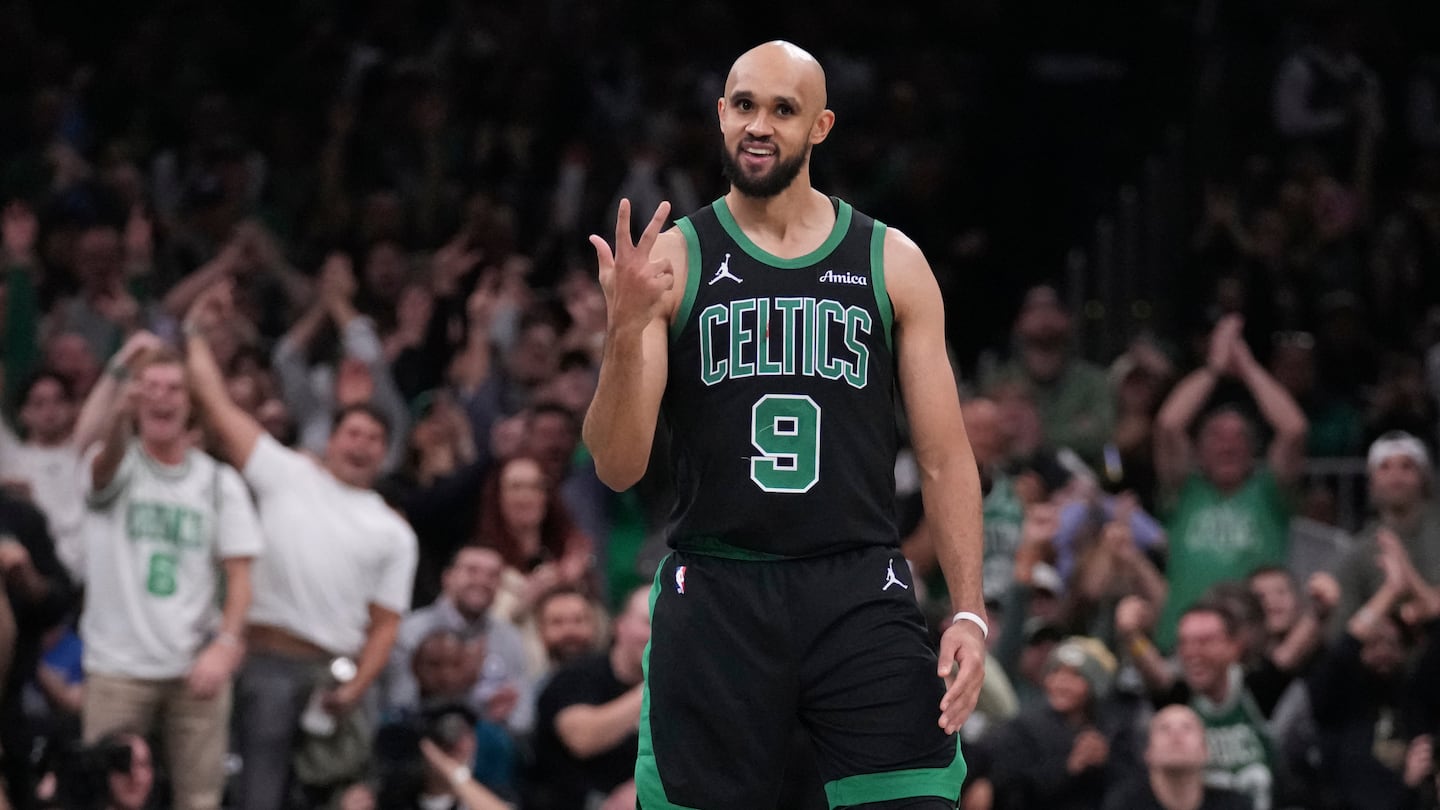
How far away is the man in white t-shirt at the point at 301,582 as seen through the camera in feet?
28.9

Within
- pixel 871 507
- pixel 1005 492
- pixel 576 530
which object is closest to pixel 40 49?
pixel 576 530

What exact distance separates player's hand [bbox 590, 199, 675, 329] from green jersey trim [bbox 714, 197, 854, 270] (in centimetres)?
41

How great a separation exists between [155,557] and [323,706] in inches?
32.0

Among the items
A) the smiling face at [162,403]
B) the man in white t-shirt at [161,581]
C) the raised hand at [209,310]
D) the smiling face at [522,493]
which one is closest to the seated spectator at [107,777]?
the man in white t-shirt at [161,581]

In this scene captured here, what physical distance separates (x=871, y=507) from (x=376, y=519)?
4.39 m

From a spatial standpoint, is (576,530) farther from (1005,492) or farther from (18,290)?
(18,290)

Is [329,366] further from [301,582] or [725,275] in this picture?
[725,275]

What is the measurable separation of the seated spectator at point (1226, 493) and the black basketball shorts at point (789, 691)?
5555 mm

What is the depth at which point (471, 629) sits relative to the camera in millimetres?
9219

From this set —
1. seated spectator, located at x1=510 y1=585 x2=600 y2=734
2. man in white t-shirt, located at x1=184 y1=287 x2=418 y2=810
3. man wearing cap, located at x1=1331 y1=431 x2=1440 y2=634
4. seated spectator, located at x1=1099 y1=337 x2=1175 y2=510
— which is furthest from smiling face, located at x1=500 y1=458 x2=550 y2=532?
man wearing cap, located at x1=1331 y1=431 x2=1440 y2=634

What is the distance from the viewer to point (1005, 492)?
10.5m

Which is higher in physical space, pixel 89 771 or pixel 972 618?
pixel 972 618

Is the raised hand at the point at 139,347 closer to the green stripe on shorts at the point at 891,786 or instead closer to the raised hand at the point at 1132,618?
the raised hand at the point at 1132,618

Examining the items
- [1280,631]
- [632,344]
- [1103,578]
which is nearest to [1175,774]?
[1280,631]
